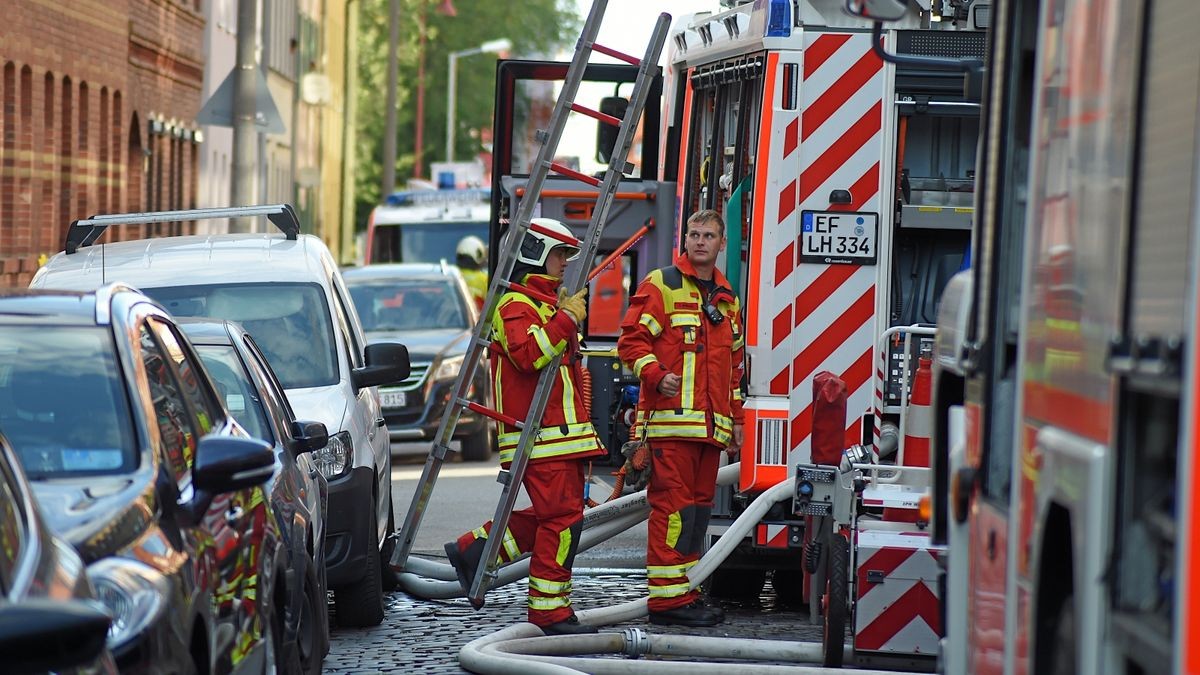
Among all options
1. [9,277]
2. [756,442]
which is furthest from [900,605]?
[9,277]

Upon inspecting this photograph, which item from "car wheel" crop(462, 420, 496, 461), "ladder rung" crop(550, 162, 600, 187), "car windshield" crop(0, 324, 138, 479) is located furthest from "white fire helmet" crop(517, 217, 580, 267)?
"car wheel" crop(462, 420, 496, 461)

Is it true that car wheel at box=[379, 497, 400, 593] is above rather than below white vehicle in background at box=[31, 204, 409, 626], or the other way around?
below

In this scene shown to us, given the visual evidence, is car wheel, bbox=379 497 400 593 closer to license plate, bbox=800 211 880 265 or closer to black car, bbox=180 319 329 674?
black car, bbox=180 319 329 674

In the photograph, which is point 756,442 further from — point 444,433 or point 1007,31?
point 1007,31

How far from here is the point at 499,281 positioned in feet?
32.7

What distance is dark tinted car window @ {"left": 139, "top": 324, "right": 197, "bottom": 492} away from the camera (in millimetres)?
6000

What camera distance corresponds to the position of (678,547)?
10031 mm

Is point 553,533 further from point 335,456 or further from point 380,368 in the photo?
point 380,368

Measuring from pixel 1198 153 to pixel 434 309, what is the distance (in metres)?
18.0

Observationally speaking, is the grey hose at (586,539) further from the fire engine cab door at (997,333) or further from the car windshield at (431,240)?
the car windshield at (431,240)

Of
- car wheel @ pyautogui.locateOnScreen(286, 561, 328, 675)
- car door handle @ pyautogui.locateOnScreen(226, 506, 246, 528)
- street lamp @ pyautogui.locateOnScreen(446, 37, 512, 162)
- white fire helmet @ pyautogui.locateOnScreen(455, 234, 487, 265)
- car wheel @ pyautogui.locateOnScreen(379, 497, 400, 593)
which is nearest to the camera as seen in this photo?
car door handle @ pyautogui.locateOnScreen(226, 506, 246, 528)

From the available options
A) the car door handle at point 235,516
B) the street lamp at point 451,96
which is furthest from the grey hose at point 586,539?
the street lamp at point 451,96

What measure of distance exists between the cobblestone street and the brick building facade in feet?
42.0

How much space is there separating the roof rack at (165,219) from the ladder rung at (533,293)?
4.75ft
